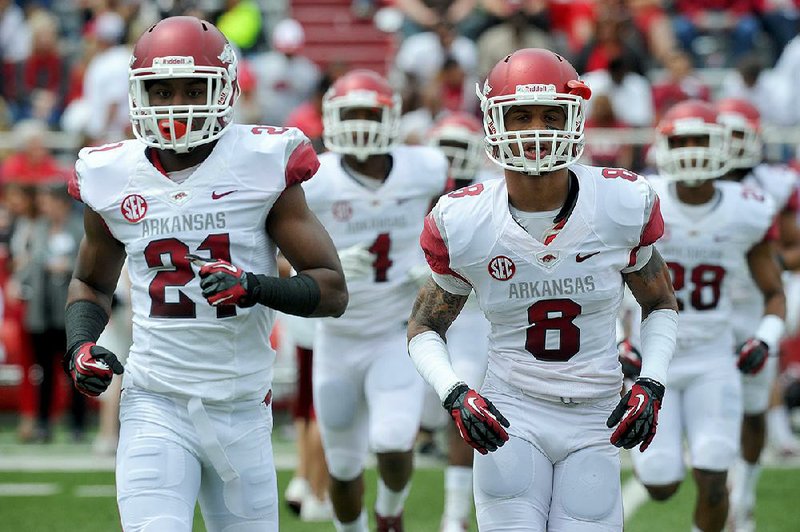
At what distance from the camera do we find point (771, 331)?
5547 mm

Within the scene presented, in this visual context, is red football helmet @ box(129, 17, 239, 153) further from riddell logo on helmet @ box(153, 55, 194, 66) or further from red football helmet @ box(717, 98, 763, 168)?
red football helmet @ box(717, 98, 763, 168)

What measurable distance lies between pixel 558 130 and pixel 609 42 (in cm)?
723

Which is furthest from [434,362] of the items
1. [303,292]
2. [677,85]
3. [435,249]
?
[677,85]

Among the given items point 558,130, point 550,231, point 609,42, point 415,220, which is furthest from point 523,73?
point 609,42

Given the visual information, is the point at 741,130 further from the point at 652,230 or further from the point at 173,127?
the point at 173,127

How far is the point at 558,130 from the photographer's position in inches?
149

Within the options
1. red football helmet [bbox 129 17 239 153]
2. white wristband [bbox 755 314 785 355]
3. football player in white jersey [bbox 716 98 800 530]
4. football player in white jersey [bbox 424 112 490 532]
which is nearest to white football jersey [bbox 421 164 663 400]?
red football helmet [bbox 129 17 239 153]

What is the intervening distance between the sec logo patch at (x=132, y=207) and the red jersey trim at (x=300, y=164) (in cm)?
41

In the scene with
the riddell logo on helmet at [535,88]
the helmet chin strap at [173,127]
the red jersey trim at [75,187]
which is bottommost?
the red jersey trim at [75,187]

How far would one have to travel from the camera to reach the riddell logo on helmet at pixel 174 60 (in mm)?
3857

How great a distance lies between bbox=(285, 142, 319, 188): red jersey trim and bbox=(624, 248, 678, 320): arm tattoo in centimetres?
95

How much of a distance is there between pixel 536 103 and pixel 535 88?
43 millimetres

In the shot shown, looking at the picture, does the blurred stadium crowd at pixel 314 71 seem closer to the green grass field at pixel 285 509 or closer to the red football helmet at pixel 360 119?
the green grass field at pixel 285 509

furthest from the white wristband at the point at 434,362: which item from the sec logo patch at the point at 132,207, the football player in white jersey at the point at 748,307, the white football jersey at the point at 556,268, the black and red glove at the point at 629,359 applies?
the football player in white jersey at the point at 748,307
